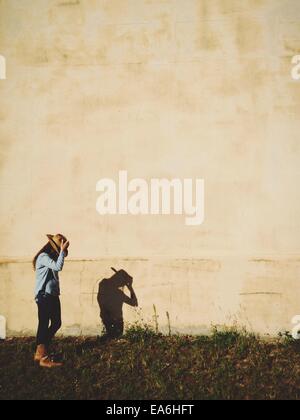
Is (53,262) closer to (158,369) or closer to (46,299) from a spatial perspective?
(46,299)

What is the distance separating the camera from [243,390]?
4434 millimetres

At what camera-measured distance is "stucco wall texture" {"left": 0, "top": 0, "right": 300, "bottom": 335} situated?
19.3ft

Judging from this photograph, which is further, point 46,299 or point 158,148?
point 158,148

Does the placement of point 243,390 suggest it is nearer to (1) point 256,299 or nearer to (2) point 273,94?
(1) point 256,299

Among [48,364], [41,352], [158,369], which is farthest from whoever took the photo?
[41,352]

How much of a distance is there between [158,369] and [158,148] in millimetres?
3430

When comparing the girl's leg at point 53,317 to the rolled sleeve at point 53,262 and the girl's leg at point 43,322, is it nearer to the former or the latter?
the girl's leg at point 43,322

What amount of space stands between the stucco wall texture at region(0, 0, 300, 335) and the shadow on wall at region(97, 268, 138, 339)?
0.51ft

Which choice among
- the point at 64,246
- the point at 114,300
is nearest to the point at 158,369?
the point at 114,300

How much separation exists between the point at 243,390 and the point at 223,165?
3.36 metres

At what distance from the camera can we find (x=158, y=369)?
492cm

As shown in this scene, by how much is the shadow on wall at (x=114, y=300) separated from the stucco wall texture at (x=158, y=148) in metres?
0.16

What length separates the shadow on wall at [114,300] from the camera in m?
6.08
